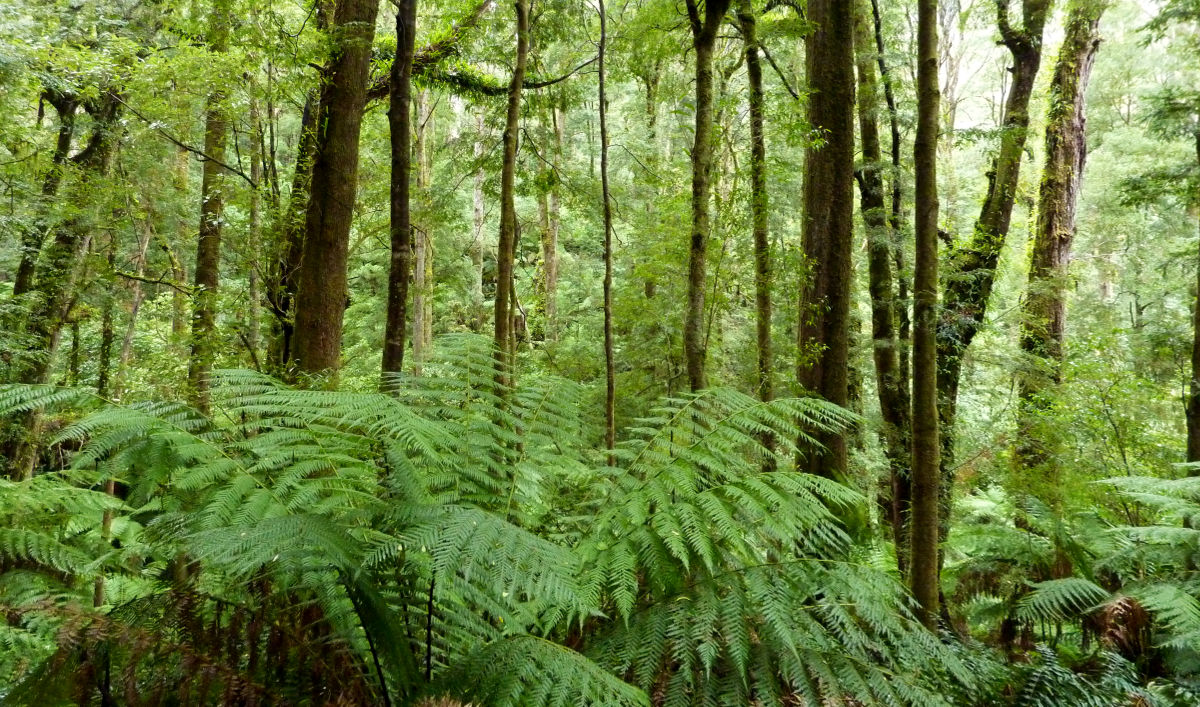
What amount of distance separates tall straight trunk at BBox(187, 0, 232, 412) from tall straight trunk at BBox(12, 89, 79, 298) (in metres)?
1.72

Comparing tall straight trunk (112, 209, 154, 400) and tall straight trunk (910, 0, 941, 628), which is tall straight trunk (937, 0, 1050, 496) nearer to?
tall straight trunk (910, 0, 941, 628)

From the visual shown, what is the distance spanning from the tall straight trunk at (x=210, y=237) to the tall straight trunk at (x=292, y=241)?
0.66m

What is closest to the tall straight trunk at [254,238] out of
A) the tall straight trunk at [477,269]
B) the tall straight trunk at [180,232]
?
the tall straight trunk at [180,232]

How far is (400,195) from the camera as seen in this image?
4.76 meters

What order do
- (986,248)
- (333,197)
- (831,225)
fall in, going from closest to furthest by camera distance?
(333,197)
(831,225)
(986,248)

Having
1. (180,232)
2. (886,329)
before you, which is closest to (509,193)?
(886,329)

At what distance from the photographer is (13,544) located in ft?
11.1

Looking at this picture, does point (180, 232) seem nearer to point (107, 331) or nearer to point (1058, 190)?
point (107, 331)

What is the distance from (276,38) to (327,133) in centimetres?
162

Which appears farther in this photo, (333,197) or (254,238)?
(254,238)

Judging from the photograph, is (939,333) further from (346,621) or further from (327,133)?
(346,621)

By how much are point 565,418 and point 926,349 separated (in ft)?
8.62

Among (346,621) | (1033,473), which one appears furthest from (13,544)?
(1033,473)

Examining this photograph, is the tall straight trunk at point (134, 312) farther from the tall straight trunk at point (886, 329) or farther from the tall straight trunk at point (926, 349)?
the tall straight trunk at point (886, 329)
